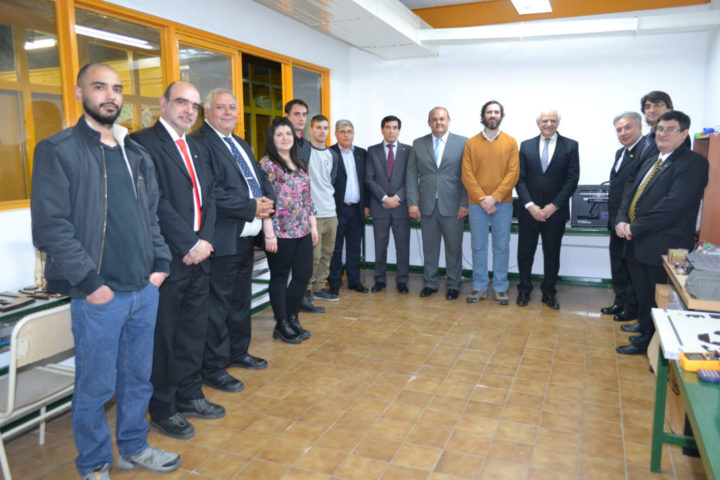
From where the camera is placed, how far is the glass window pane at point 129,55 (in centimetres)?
321

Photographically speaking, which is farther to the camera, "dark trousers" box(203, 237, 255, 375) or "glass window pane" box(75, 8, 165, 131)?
"glass window pane" box(75, 8, 165, 131)

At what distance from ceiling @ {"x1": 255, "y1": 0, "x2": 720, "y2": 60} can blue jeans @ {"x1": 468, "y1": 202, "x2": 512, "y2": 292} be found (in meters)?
1.80

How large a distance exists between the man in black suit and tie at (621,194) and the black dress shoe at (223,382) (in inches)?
116

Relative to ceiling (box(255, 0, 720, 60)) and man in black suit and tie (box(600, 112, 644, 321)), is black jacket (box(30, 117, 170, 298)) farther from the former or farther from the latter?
man in black suit and tie (box(600, 112, 644, 321))

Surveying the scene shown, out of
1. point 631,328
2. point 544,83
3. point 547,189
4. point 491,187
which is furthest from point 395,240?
point 544,83

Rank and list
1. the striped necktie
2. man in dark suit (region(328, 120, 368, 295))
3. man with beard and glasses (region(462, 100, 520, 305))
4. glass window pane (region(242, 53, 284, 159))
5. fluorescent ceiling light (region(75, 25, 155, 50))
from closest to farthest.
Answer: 1. fluorescent ceiling light (region(75, 25, 155, 50))
2. the striped necktie
3. man with beard and glasses (region(462, 100, 520, 305))
4. glass window pane (region(242, 53, 284, 159))
5. man in dark suit (region(328, 120, 368, 295))

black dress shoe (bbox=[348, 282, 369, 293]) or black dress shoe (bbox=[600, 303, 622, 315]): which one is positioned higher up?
black dress shoe (bbox=[348, 282, 369, 293])

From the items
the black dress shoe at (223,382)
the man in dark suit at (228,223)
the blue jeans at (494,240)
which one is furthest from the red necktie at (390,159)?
the black dress shoe at (223,382)

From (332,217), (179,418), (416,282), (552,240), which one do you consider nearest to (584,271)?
(552,240)

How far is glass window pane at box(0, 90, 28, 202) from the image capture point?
2746mm

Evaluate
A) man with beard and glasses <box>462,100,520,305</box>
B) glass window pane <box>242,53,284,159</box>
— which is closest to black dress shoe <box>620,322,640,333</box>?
man with beard and glasses <box>462,100,520,305</box>

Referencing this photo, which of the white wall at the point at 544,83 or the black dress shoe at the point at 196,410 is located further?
the white wall at the point at 544,83

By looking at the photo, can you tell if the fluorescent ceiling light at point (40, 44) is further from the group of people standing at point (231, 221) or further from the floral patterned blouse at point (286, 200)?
the floral patterned blouse at point (286, 200)

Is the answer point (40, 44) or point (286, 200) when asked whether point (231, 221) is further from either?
point (40, 44)
